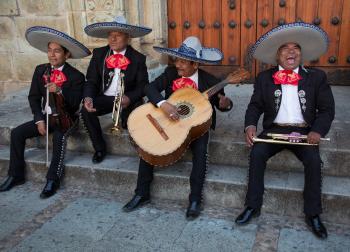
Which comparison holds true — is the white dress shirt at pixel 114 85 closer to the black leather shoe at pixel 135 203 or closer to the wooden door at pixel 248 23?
the black leather shoe at pixel 135 203

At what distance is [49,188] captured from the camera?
3.68 metres

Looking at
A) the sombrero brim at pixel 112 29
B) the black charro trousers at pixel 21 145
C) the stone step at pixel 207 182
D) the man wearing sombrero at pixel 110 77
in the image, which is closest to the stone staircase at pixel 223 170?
the stone step at pixel 207 182

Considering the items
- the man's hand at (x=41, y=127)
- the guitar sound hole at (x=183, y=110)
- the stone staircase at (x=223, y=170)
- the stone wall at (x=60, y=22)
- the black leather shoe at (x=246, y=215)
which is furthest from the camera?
the stone wall at (x=60, y=22)

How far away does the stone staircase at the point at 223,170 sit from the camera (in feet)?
10.5

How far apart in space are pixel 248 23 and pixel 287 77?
2107 mm

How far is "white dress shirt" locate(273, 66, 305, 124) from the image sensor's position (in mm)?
3197

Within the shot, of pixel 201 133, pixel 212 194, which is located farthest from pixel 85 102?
pixel 212 194

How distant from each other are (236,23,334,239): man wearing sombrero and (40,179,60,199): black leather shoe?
1699mm

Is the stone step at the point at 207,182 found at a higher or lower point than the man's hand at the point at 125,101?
lower

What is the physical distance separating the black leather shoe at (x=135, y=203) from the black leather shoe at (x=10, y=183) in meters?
1.22

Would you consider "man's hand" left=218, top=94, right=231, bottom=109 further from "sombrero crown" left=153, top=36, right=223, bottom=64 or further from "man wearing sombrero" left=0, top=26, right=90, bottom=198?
"man wearing sombrero" left=0, top=26, right=90, bottom=198

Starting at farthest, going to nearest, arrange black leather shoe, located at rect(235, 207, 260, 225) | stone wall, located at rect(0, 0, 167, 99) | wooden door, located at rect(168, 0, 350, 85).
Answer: stone wall, located at rect(0, 0, 167, 99)
wooden door, located at rect(168, 0, 350, 85)
black leather shoe, located at rect(235, 207, 260, 225)

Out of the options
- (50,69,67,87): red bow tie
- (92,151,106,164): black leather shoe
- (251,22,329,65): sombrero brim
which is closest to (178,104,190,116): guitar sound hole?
(251,22,329,65): sombrero brim

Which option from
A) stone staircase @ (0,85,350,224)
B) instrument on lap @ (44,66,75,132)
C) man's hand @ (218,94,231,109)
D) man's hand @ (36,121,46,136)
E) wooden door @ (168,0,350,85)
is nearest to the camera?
stone staircase @ (0,85,350,224)
